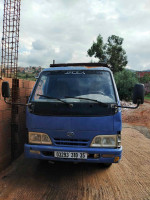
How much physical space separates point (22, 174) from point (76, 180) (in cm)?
113

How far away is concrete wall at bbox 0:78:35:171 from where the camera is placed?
157 inches

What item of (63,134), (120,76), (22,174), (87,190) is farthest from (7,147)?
(120,76)

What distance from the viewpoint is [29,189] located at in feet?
10.6

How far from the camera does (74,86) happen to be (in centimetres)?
369

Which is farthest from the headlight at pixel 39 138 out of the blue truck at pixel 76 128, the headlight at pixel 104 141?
the headlight at pixel 104 141

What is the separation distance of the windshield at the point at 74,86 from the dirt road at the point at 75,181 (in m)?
1.56

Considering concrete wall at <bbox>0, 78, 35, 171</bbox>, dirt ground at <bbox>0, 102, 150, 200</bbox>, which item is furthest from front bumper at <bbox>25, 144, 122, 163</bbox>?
concrete wall at <bbox>0, 78, 35, 171</bbox>

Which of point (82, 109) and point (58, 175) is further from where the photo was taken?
point (58, 175)

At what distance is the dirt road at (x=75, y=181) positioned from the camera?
3084 mm

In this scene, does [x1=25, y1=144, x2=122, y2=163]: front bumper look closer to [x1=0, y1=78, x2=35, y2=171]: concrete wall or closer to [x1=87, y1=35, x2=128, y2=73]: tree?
[x1=0, y1=78, x2=35, y2=171]: concrete wall

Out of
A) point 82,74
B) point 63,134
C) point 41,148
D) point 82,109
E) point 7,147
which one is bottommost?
point 7,147

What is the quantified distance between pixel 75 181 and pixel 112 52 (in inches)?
1579

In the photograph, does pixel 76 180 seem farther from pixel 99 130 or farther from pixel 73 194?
pixel 99 130

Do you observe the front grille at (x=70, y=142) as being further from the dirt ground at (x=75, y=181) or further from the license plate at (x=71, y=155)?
the dirt ground at (x=75, y=181)
